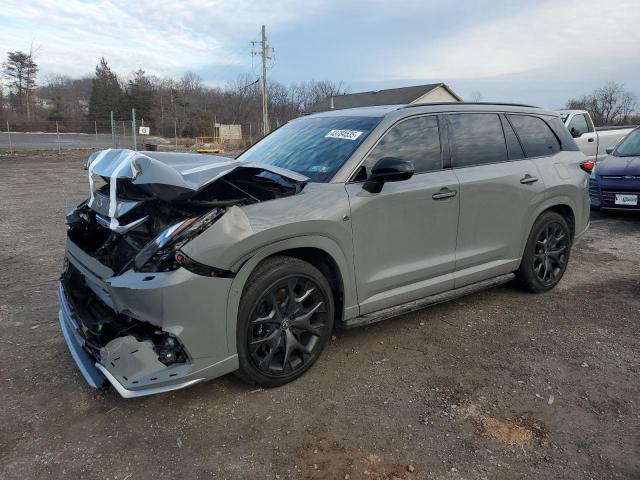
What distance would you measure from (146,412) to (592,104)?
224 feet

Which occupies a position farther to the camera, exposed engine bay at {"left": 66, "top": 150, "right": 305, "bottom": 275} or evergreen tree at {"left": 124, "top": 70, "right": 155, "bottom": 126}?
evergreen tree at {"left": 124, "top": 70, "right": 155, "bottom": 126}

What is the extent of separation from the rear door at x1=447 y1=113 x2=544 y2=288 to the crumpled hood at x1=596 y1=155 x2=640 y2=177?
5.08m

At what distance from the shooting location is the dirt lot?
2.50 meters

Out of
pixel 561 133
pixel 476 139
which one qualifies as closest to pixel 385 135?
pixel 476 139

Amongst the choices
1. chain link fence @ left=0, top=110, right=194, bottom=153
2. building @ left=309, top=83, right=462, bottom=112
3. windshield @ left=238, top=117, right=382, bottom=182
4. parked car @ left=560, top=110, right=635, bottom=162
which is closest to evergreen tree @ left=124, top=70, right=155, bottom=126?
chain link fence @ left=0, top=110, right=194, bottom=153

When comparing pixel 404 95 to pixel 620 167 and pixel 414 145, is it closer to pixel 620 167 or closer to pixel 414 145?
pixel 620 167

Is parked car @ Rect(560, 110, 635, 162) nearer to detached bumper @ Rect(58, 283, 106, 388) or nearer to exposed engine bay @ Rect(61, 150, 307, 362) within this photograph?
exposed engine bay @ Rect(61, 150, 307, 362)

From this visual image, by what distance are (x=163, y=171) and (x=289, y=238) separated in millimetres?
846

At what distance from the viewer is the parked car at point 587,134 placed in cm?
1268

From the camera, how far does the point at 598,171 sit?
903cm

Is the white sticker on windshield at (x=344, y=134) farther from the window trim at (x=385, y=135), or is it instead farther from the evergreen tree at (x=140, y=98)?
the evergreen tree at (x=140, y=98)

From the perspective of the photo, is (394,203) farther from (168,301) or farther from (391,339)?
(168,301)

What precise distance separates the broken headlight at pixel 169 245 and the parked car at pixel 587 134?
40.6ft

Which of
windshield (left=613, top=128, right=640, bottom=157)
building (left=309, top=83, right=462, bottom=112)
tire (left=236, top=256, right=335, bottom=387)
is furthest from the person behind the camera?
building (left=309, top=83, right=462, bottom=112)
